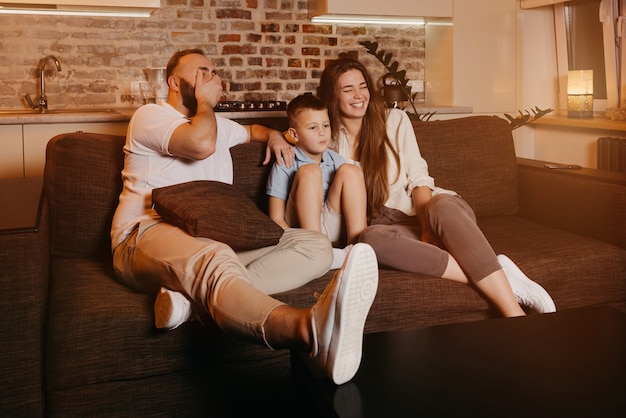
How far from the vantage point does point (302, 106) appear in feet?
9.15

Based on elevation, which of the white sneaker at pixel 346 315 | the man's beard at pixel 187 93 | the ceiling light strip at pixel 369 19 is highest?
the ceiling light strip at pixel 369 19

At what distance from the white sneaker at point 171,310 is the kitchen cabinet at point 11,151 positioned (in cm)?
225

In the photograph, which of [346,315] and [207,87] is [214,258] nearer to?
[346,315]

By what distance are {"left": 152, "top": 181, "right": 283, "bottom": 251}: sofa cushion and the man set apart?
4 centimetres

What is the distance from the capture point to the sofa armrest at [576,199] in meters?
2.82

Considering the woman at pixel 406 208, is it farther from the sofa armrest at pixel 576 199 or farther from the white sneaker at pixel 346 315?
the white sneaker at pixel 346 315

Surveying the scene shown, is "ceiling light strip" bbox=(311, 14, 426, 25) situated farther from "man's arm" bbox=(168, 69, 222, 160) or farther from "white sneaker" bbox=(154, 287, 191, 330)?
"white sneaker" bbox=(154, 287, 191, 330)

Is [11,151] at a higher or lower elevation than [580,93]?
lower

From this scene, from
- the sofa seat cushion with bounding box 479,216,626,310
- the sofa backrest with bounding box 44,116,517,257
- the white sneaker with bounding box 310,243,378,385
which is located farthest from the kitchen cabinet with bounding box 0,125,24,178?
the white sneaker with bounding box 310,243,378,385

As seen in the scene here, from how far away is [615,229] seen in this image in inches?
111

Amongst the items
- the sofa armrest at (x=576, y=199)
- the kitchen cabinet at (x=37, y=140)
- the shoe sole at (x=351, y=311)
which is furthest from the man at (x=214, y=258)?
the kitchen cabinet at (x=37, y=140)

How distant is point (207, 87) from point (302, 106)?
36cm

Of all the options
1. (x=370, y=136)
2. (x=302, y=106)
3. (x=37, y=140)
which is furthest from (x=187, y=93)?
(x=37, y=140)

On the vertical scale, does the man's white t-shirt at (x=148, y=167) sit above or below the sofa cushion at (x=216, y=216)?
above
